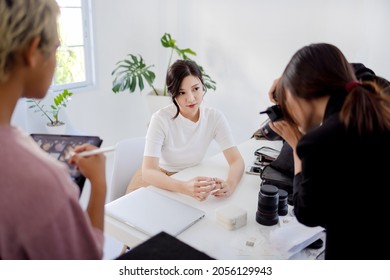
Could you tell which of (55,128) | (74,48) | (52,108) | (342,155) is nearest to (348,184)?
(342,155)

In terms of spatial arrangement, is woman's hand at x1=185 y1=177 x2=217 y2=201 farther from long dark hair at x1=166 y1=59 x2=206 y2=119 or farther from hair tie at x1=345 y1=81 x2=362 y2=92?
hair tie at x1=345 y1=81 x2=362 y2=92

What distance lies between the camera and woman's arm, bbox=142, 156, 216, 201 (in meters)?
1.38

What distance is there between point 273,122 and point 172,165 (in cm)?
77

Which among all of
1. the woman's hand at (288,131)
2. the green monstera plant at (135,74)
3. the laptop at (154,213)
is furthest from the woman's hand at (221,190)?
the green monstera plant at (135,74)

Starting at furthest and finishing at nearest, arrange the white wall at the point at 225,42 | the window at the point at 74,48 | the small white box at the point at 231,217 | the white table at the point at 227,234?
the window at the point at 74,48
the white wall at the point at 225,42
the small white box at the point at 231,217
the white table at the point at 227,234

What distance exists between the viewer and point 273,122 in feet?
3.96

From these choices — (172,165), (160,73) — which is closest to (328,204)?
(172,165)

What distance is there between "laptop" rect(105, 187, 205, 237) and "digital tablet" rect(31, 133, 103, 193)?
16.0 inches

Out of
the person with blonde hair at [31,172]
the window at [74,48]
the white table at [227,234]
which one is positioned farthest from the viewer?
the window at [74,48]

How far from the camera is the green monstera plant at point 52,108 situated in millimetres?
2514

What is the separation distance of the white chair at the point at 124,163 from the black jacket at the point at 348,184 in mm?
1130

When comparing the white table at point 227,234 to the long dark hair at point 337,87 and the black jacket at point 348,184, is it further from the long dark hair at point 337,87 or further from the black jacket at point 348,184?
the long dark hair at point 337,87

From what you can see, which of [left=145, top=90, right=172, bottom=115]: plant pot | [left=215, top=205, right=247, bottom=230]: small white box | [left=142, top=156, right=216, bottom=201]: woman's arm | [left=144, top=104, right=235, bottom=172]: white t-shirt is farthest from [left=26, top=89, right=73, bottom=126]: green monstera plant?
[left=215, top=205, right=247, bottom=230]: small white box
